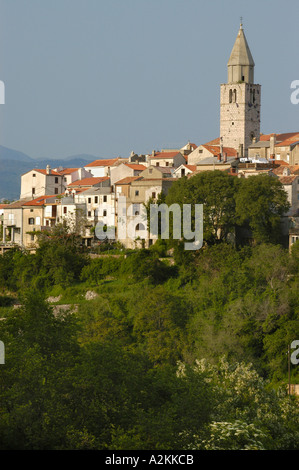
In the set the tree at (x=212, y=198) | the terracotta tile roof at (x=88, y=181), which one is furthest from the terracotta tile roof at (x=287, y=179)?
the terracotta tile roof at (x=88, y=181)

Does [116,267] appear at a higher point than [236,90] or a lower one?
lower

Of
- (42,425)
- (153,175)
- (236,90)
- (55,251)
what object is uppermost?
(236,90)

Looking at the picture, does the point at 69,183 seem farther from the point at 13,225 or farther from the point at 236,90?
the point at 236,90

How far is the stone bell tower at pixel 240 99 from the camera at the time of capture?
73.6 m

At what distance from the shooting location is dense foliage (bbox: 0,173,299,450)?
27.8 meters

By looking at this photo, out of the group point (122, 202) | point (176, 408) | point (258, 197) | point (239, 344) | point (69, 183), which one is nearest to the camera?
point (176, 408)

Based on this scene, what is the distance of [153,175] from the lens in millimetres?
58531

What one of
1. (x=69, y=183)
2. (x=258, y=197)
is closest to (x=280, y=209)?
(x=258, y=197)

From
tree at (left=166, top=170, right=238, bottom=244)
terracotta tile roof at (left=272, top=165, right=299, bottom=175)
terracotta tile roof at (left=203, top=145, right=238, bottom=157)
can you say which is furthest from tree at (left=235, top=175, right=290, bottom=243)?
terracotta tile roof at (left=203, top=145, right=238, bottom=157)

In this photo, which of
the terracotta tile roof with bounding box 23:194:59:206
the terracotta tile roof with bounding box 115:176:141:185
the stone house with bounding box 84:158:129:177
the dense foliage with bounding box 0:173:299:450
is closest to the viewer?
the dense foliage with bounding box 0:173:299:450

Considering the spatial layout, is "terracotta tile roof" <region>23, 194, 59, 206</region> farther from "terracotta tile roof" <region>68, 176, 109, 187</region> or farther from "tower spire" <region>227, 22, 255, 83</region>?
"tower spire" <region>227, 22, 255, 83</region>

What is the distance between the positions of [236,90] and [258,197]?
83.5 feet

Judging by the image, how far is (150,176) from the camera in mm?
58531

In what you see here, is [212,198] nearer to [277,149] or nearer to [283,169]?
[283,169]
